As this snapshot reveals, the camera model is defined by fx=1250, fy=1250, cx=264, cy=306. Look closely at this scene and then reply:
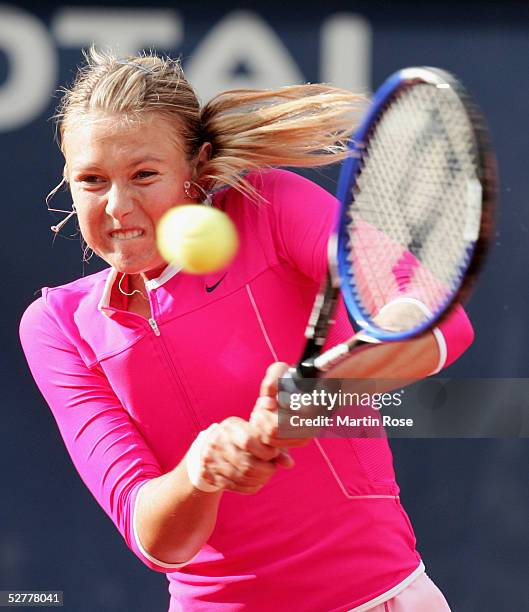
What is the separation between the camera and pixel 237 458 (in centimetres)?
146

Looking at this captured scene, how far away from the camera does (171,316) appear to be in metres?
1.79

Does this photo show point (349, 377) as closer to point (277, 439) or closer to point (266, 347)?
point (277, 439)

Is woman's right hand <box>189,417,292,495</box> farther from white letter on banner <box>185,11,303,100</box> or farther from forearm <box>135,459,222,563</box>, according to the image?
white letter on banner <box>185,11,303,100</box>

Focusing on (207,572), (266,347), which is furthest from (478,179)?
(207,572)

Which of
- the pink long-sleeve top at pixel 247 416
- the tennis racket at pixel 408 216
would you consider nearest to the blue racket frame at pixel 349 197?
the tennis racket at pixel 408 216

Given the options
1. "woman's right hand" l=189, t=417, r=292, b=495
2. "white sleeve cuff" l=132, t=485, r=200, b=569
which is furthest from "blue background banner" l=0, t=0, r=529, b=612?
"woman's right hand" l=189, t=417, r=292, b=495

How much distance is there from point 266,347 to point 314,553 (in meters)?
0.30

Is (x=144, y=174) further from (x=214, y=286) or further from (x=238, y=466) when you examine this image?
(x=238, y=466)

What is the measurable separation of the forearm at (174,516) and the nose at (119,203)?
1.18ft

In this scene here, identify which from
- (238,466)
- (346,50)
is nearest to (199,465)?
Answer: (238,466)

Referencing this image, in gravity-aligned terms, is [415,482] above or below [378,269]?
below

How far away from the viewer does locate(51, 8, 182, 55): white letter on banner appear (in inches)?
107

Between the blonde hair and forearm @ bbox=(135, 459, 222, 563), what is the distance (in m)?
0.44

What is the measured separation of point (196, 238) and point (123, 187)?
0.41ft
